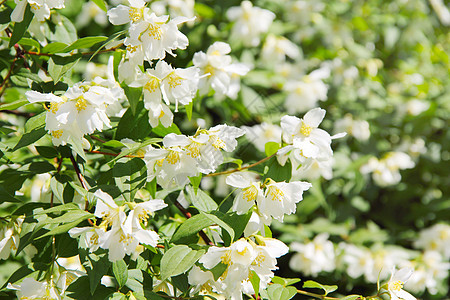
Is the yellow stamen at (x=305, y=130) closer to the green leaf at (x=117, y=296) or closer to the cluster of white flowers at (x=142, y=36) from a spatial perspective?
the cluster of white flowers at (x=142, y=36)

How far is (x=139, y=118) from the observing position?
1.17 m

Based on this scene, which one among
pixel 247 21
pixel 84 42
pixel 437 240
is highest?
pixel 84 42

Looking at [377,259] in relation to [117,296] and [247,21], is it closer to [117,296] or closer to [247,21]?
[247,21]

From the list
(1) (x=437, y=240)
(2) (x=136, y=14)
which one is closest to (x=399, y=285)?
(2) (x=136, y=14)

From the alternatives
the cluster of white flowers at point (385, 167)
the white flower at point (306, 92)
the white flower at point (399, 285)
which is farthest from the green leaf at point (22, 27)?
the cluster of white flowers at point (385, 167)

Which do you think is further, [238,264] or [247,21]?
[247,21]

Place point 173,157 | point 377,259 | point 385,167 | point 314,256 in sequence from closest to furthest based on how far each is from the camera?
point 173,157 < point 314,256 < point 377,259 < point 385,167

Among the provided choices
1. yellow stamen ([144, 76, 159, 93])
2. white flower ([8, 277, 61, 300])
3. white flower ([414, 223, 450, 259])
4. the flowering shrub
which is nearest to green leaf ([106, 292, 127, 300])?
the flowering shrub

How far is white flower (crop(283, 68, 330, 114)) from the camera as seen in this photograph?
261 centimetres

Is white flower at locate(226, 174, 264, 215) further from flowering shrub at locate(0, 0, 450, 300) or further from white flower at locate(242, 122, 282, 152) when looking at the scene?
white flower at locate(242, 122, 282, 152)

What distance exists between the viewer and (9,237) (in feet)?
3.70

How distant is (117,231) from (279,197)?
13.4 inches

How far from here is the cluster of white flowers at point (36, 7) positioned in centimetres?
112

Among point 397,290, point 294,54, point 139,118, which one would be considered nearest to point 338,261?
point 294,54
